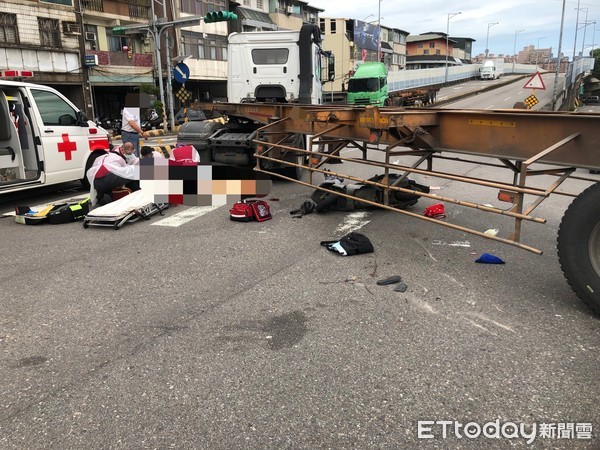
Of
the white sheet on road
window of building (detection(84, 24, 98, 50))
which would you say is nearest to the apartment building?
window of building (detection(84, 24, 98, 50))

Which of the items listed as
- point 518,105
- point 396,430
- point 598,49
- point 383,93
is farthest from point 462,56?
point 396,430

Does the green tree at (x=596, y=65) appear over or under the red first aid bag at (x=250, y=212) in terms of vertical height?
over

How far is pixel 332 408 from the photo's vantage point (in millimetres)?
2822

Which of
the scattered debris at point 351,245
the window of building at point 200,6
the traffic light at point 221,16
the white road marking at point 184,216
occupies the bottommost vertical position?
the white road marking at point 184,216

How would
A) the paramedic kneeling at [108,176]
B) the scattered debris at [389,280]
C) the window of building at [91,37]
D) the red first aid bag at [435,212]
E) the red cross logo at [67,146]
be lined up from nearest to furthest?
1. the scattered debris at [389,280]
2. the red first aid bag at [435,212]
3. the paramedic kneeling at [108,176]
4. the red cross logo at [67,146]
5. the window of building at [91,37]

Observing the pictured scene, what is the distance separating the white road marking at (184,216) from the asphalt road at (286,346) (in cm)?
101

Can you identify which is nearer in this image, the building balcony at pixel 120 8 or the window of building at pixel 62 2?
the window of building at pixel 62 2

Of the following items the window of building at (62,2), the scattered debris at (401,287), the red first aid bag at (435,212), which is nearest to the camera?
the scattered debris at (401,287)

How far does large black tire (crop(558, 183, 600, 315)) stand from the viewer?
3844 millimetres

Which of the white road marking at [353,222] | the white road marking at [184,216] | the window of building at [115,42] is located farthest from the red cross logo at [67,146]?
the window of building at [115,42]

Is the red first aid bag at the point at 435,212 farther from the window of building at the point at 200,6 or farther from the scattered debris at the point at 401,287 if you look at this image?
the window of building at the point at 200,6

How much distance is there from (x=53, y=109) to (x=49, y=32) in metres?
21.9

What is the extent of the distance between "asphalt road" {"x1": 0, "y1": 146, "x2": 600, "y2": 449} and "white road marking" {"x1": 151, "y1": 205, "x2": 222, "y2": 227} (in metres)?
1.01

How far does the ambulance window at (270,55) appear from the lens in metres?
11.0
